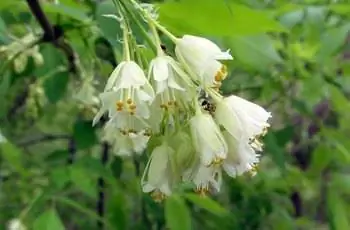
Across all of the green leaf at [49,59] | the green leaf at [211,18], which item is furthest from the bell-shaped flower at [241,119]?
the green leaf at [49,59]

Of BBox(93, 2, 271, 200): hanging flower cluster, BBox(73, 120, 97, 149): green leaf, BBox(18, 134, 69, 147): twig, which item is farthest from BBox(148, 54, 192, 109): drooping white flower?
BBox(18, 134, 69, 147): twig

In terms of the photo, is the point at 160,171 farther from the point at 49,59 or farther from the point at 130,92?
the point at 49,59

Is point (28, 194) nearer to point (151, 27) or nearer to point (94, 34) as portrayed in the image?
point (94, 34)

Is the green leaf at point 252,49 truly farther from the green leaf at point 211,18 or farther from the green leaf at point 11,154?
the green leaf at point 11,154

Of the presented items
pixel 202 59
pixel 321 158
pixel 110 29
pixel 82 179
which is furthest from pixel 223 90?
pixel 202 59

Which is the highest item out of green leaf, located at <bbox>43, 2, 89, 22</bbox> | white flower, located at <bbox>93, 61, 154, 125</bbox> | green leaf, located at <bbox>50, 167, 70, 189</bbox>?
white flower, located at <bbox>93, 61, 154, 125</bbox>

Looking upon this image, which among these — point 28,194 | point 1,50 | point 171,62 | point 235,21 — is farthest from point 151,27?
point 28,194

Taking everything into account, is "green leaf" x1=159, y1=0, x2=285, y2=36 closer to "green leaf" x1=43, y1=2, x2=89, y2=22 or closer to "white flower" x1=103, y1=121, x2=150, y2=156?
"white flower" x1=103, y1=121, x2=150, y2=156
